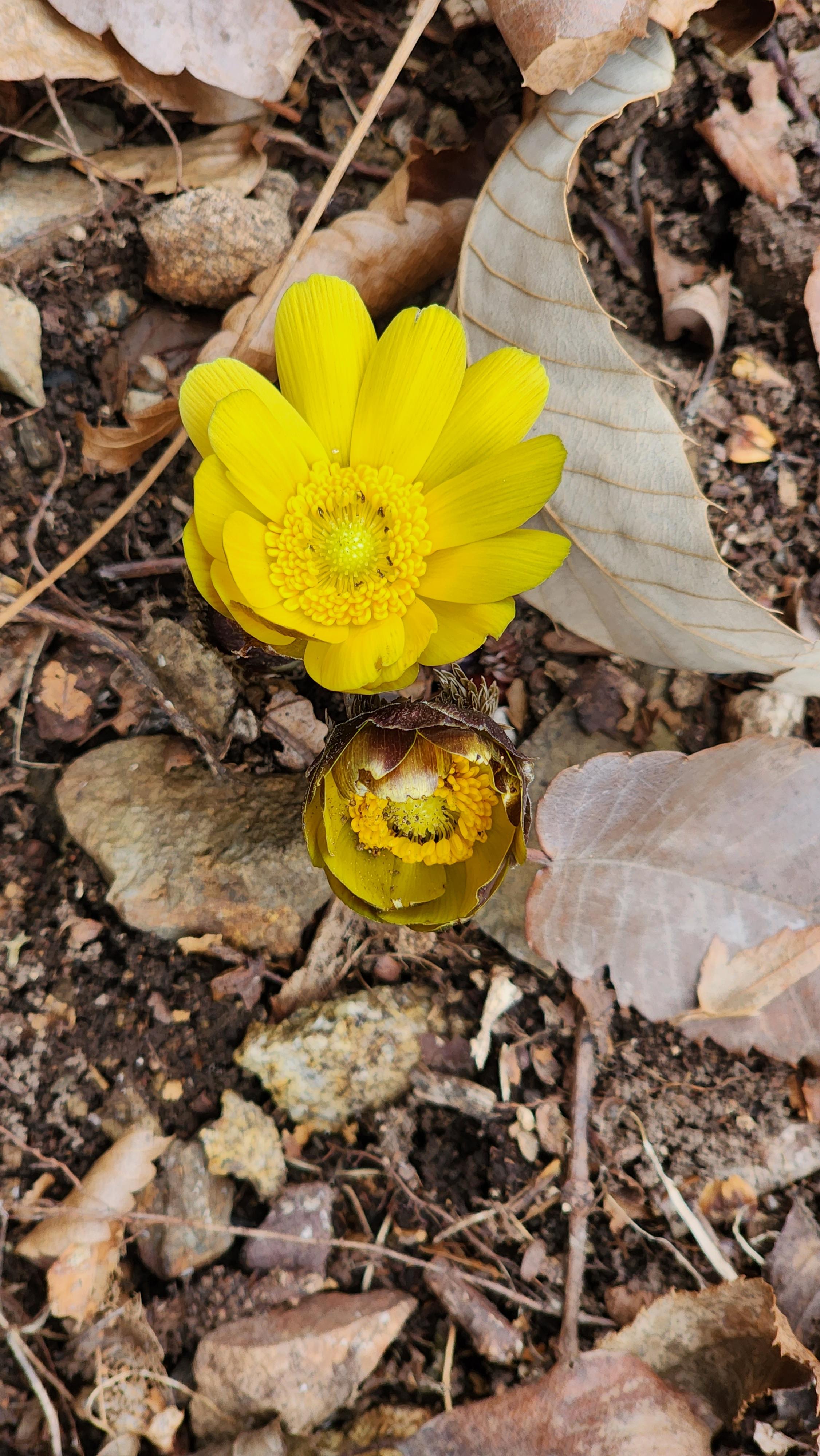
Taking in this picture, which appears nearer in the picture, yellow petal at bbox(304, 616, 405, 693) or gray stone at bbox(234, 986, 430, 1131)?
yellow petal at bbox(304, 616, 405, 693)

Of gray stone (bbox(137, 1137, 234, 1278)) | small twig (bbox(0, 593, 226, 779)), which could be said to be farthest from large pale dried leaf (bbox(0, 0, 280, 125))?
gray stone (bbox(137, 1137, 234, 1278))

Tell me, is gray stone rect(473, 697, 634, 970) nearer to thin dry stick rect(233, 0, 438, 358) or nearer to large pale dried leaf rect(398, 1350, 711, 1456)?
large pale dried leaf rect(398, 1350, 711, 1456)

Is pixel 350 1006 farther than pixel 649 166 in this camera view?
No

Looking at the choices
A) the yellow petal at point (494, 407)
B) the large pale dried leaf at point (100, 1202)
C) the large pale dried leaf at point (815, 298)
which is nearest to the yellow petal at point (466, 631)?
the yellow petal at point (494, 407)

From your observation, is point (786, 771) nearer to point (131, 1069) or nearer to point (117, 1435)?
point (131, 1069)

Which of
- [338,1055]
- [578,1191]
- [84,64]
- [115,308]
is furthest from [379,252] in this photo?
[578,1191]

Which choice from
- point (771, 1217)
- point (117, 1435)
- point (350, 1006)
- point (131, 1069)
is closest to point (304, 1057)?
point (350, 1006)
